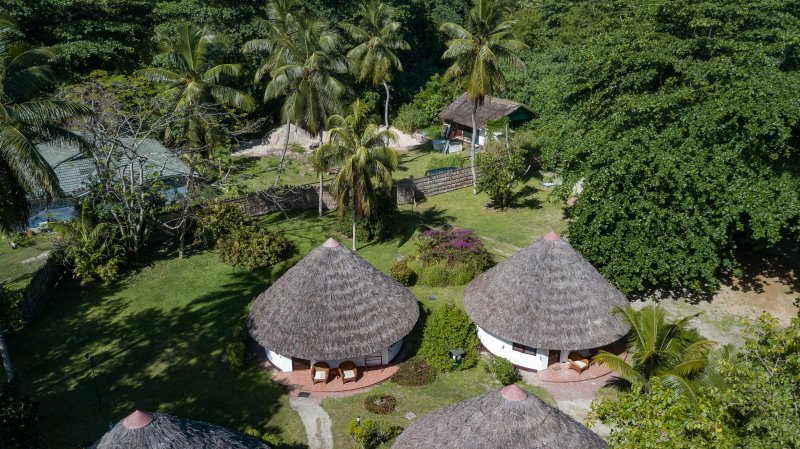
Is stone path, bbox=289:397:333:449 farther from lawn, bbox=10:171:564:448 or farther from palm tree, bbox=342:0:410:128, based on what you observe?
palm tree, bbox=342:0:410:128

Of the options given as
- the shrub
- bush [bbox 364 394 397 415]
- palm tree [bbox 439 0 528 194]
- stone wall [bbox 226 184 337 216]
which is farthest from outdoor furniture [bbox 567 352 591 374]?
stone wall [bbox 226 184 337 216]

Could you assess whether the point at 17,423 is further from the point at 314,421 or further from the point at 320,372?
the point at 320,372

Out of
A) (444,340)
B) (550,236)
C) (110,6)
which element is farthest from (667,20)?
(110,6)

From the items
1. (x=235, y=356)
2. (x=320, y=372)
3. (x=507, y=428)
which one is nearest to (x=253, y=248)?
(x=235, y=356)

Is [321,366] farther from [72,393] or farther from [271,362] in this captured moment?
[72,393]

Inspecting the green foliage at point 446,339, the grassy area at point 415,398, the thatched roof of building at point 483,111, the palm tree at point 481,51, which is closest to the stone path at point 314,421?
the grassy area at point 415,398

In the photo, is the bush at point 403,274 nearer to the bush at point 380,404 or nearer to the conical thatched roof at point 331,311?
the conical thatched roof at point 331,311
